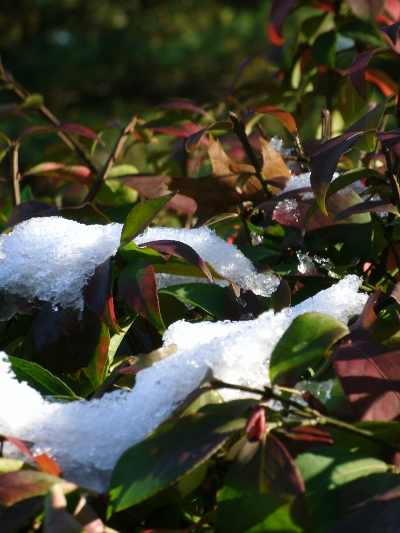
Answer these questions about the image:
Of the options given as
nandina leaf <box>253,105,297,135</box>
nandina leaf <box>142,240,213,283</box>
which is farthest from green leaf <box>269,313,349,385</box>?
nandina leaf <box>253,105,297,135</box>

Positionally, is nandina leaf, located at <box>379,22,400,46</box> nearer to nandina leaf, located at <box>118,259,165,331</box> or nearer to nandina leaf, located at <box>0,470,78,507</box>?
nandina leaf, located at <box>118,259,165,331</box>

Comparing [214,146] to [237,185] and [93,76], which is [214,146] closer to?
[237,185]

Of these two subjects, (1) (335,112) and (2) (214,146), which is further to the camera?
(1) (335,112)

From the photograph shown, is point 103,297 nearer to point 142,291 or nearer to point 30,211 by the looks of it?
point 142,291

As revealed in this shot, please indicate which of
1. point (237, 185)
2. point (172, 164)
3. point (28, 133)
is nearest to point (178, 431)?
point (237, 185)

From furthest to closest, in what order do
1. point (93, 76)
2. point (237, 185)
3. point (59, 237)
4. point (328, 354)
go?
point (93, 76) < point (237, 185) < point (59, 237) < point (328, 354)

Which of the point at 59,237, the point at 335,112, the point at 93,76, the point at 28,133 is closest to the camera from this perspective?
the point at 59,237
